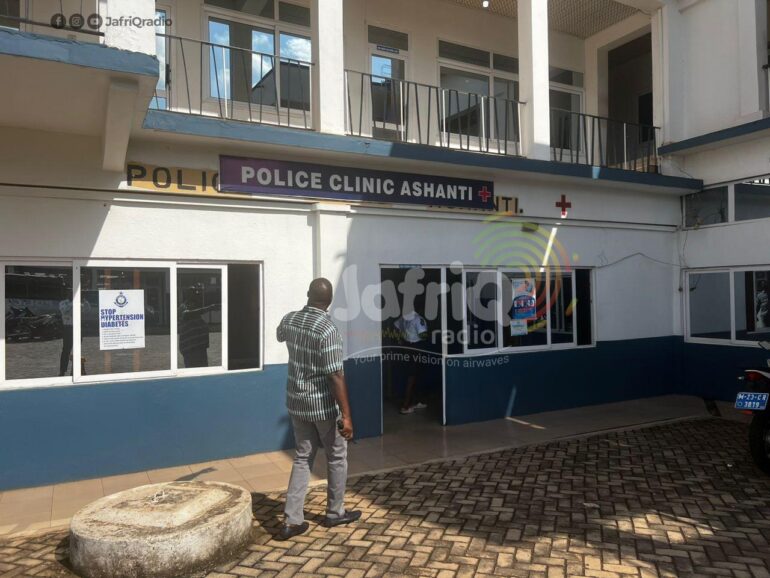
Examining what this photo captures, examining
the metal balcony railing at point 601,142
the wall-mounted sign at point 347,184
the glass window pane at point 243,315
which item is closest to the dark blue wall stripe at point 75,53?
the wall-mounted sign at point 347,184

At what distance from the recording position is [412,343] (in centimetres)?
820

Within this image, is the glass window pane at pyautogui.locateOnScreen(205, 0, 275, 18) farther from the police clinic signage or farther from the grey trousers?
the grey trousers

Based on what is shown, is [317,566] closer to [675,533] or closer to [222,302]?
[675,533]

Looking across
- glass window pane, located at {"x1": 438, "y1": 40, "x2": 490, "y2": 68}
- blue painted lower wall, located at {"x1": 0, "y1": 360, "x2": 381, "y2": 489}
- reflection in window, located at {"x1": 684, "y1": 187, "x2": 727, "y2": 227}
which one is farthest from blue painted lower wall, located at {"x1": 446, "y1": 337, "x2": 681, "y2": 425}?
glass window pane, located at {"x1": 438, "y1": 40, "x2": 490, "y2": 68}

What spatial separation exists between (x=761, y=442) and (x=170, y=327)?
591cm

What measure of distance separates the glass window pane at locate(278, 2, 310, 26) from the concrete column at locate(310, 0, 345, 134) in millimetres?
1672

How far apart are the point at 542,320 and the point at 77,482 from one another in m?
6.12

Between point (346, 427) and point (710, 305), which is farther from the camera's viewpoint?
point (710, 305)

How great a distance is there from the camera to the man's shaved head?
4219 millimetres

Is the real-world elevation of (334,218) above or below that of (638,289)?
above

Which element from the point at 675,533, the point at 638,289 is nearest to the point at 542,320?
the point at 638,289

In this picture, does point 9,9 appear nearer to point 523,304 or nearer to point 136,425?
point 136,425

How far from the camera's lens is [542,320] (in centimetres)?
814

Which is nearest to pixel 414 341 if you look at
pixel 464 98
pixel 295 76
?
pixel 295 76
